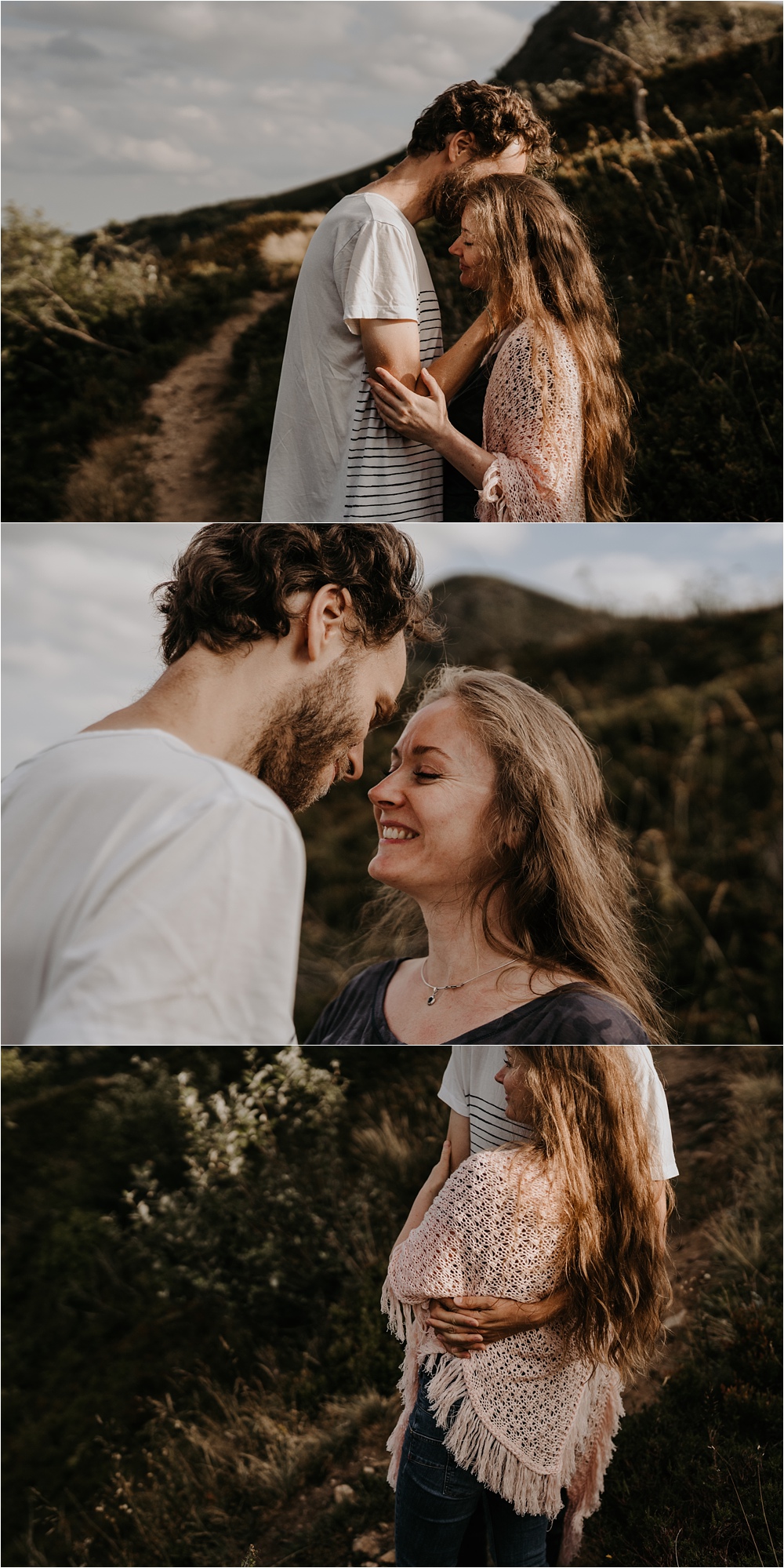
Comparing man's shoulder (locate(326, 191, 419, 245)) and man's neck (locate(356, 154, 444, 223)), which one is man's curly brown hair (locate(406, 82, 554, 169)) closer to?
man's neck (locate(356, 154, 444, 223))

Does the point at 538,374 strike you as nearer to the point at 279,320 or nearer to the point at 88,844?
the point at 279,320

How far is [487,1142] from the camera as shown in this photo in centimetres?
258

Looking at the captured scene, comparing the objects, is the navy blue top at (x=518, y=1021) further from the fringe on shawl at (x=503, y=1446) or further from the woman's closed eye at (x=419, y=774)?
the fringe on shawl at (x=503, y=1446)

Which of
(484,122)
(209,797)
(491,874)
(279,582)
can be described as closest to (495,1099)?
(491,874)

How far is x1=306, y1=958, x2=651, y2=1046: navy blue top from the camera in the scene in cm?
237

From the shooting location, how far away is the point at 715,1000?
8.43 ft

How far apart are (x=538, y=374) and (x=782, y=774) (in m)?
1.02

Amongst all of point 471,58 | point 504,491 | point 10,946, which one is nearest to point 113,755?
point 10,946

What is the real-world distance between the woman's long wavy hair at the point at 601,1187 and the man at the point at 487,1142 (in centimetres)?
4

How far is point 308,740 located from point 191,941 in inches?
17.9

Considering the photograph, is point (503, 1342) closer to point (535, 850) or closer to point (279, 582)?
point (535, 850)

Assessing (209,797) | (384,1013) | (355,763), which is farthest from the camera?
(384,1013)

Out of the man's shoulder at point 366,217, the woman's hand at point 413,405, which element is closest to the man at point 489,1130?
the woman's hand at point 413,405

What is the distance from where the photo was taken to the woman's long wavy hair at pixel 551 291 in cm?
256
